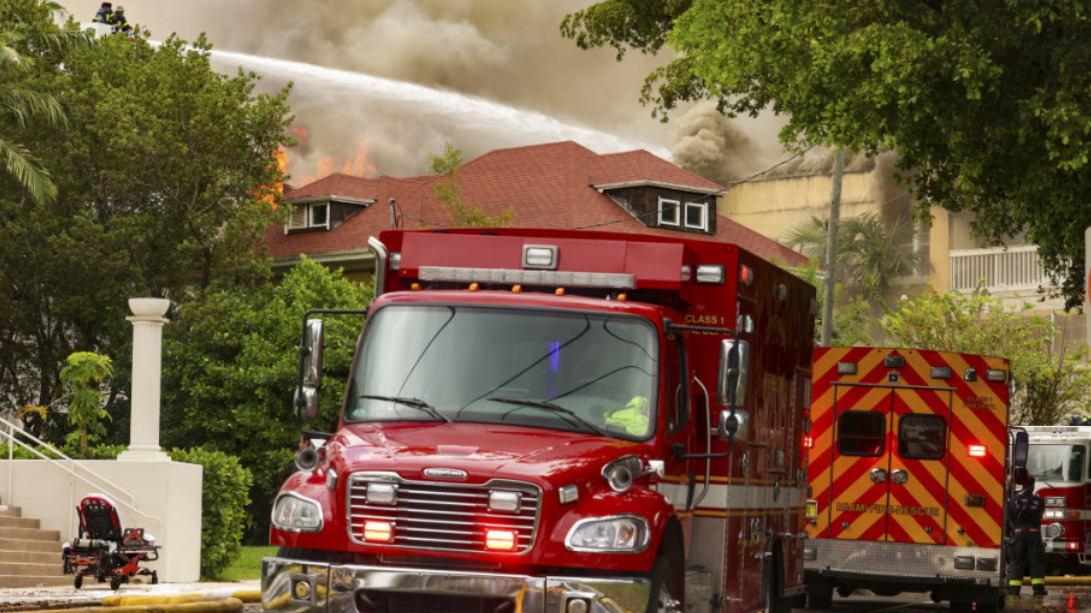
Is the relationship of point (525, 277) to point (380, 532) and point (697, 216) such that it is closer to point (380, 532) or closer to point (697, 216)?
point (380, 532)

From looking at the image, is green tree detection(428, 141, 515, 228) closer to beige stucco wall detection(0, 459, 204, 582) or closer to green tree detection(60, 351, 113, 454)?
green tree detection(60, 351, 113, 454)

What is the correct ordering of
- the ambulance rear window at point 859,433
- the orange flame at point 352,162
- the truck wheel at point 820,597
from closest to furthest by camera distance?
the ambulance rear window at point 859,433
the truck wheel at point 820,597
the orange flame at point 352,162

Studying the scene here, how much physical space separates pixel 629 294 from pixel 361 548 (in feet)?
9.38

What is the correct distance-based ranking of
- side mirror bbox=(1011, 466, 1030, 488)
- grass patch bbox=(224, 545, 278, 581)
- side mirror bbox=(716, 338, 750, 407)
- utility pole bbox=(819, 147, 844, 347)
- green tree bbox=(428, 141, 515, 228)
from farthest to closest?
green tree bbox=(428, 141, 515, 228), utility pole bbox=(819, 147, 844, 347), grass patch bbox=(224, 545, 278, 581), side mirror bbox=(1011, 466, 1030, 488), side mirror bbox=(716, 338, 750, 407)

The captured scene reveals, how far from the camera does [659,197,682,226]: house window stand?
176ft

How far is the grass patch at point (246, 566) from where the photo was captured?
27422 millimetres

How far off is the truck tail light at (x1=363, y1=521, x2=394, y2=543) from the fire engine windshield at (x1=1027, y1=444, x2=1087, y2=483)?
2671 cm

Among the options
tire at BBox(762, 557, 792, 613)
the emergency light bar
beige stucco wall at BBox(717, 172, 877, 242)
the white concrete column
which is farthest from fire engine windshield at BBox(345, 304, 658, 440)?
beige stucco wall at BBox(717, 172, 877, 242)

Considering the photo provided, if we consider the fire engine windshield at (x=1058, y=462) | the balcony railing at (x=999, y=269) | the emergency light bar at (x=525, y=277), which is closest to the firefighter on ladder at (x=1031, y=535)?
the fire engine windshield at (x=1058, y=462)

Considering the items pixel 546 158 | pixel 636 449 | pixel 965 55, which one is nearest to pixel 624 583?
pixel 636 449

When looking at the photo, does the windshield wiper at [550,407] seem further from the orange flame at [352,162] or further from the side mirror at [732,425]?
the orange flame at [352,162]

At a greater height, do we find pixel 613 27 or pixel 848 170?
pixel 848 170

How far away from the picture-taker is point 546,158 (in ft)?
181

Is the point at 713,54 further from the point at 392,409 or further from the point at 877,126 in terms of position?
the point at 392,409
